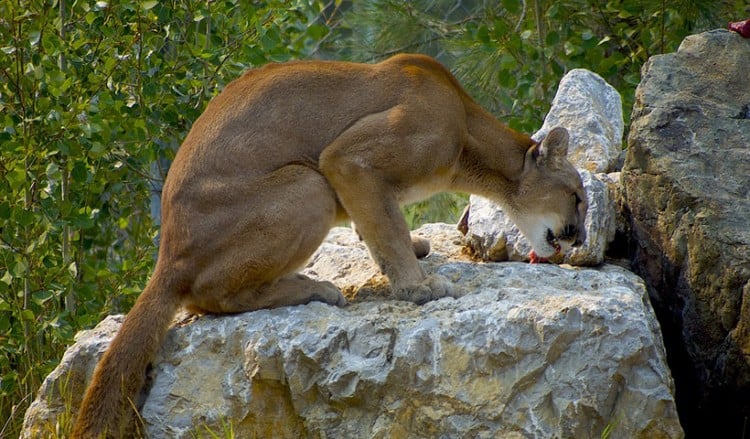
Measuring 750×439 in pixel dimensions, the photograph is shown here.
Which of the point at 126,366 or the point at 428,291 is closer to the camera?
the point at 126,366

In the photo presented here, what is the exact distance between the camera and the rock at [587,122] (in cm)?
705

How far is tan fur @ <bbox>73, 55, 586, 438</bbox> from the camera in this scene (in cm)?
561

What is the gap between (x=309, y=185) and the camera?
19.1 feet

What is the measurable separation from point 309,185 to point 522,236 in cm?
144

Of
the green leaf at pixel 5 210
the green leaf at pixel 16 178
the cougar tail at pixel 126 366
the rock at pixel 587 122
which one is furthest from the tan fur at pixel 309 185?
the green leaf at pixel 16 178

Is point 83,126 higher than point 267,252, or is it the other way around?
point 83,126

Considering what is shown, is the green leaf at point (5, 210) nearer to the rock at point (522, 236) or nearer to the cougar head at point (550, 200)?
the rock at point (522, 236)

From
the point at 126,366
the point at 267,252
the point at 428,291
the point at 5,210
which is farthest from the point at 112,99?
the point at 428,291

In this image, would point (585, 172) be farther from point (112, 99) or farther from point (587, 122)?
point (112, 99)

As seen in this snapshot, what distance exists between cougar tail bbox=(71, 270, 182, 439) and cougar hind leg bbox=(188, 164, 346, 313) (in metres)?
0.20

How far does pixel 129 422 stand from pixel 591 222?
9.15 feet

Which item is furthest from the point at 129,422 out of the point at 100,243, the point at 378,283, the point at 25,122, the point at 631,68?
the point at 631,68

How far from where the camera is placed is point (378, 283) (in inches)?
242

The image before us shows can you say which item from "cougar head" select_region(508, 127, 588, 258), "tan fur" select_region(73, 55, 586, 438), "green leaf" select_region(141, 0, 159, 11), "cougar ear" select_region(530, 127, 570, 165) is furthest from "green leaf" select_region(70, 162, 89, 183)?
"cougar ear" select_region(530, 127, 570, 165)
